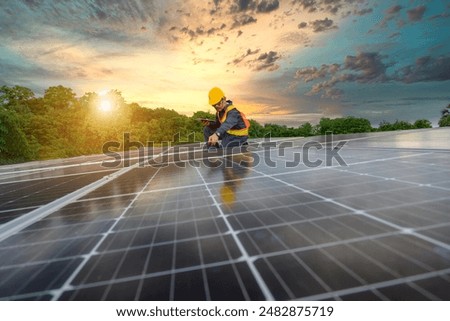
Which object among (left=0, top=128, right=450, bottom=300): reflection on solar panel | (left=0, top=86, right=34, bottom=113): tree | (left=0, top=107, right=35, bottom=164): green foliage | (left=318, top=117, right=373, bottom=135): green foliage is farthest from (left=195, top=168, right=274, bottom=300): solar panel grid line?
(left=318, top=117, right=373, bottom=135): green foliage

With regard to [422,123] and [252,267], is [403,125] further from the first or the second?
[252,267]

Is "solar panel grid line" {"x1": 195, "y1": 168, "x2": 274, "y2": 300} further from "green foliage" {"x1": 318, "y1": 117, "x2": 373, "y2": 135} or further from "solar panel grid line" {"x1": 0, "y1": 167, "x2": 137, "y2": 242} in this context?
"green foliage" {"x1": 318, "y1": 117, "x2": 373, "y2": 135}

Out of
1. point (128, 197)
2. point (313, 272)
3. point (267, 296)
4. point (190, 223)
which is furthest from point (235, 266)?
point (128, 197)

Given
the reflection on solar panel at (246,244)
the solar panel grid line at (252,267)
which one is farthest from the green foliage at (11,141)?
the solar panel grid line at (252,267)

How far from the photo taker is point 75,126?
4925cm

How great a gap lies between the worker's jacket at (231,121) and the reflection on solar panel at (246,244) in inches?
210

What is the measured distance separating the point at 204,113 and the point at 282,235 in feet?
248

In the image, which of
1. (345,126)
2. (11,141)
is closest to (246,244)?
(11,141)

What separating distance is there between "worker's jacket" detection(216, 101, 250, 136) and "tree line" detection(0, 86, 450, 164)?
30.5 m

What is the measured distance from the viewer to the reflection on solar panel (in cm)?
169

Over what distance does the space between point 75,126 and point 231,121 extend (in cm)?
4947

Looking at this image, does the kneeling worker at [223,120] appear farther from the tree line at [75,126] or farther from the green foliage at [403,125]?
the green foliage at [403,125]

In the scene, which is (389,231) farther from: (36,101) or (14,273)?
(36,101)

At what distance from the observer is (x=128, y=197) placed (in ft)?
16.4
